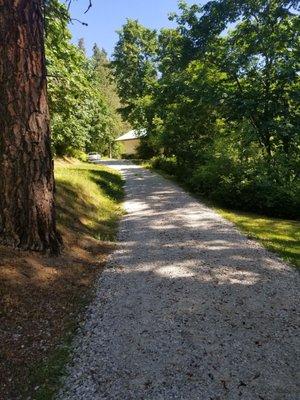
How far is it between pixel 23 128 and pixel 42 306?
9.69 feet

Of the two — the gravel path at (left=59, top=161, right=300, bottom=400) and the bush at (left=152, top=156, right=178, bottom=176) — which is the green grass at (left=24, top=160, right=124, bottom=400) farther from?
the bush at (left=152, top=156, right=178, bottom=176)

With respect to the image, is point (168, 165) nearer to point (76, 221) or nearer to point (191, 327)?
point (76, 221)

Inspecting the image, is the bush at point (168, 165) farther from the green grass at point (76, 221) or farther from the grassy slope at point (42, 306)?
the grassy slope at point (42, 306)

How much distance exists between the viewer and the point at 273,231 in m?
10.1

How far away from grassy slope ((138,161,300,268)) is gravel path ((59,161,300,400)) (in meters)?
0.42

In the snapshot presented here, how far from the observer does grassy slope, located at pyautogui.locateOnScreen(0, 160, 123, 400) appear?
12.9ft

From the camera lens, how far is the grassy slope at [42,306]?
393 centimetres

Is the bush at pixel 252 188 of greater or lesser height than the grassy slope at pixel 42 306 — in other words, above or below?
above

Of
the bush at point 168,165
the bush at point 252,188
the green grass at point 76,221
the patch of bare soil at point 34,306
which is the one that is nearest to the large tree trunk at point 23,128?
the patch of bare soil at point 34,306

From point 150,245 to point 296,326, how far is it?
4.50 m

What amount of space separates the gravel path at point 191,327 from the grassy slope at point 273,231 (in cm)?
42

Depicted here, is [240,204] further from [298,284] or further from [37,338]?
[37,338]

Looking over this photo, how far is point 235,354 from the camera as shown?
166 inches

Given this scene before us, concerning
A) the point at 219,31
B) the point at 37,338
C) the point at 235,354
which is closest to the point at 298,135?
the point at 219,31
